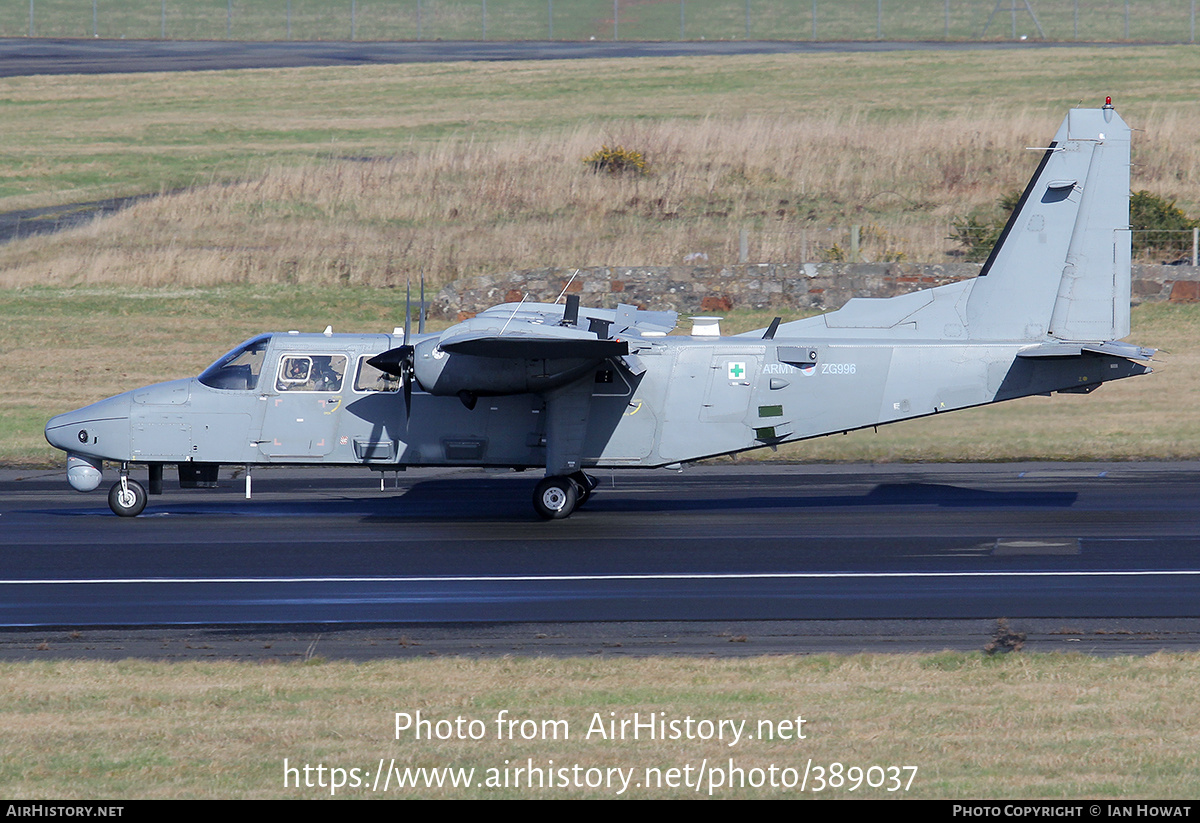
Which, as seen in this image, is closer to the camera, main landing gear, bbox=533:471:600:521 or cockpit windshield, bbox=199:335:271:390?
main landing gear, bbox=533:471:600:521

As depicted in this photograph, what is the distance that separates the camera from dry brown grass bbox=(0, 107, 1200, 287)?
39281 mm

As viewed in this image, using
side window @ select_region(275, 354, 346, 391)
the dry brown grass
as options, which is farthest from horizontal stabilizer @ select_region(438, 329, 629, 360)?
the dry brown grass

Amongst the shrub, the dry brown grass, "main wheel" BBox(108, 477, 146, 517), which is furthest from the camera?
the shrub

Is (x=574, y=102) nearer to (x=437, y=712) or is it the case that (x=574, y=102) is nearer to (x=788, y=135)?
(x=788, y=135)

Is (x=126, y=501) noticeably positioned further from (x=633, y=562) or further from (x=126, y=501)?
(x=633, y=562)

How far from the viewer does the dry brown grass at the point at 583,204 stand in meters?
39.3

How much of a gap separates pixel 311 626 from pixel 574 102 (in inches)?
1981

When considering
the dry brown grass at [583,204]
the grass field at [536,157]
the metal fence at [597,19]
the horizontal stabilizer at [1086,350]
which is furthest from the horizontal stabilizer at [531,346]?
the metal fence at [597,19]

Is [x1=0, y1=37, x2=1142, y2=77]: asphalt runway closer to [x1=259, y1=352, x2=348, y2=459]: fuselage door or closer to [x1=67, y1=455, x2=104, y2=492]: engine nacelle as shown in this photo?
[x1=67, y1=455, x2=104, y2=492]: engine nacelle

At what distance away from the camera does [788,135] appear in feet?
162

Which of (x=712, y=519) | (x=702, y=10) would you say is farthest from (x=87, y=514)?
(x=702, y=10)

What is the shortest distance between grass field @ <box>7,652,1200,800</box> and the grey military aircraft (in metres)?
7.43

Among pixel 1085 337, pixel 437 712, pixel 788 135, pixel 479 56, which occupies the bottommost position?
pixel 437 712

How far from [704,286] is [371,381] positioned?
16.4 metres
